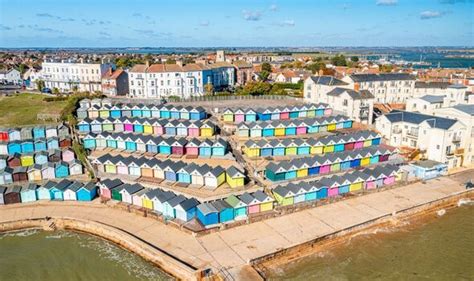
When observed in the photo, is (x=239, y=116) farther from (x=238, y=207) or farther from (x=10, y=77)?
(x=10, y=77)

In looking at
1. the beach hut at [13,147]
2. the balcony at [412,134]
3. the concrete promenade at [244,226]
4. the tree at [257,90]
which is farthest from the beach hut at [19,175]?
the balcony at [412,134]

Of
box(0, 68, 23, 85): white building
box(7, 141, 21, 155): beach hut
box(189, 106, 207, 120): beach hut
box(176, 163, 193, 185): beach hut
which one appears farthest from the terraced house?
box(0, 68, 23, 85): white building

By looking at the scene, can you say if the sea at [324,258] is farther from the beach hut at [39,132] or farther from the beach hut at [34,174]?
the beach hut at [39,132]

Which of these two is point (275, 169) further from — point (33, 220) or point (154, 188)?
point (33, 220)

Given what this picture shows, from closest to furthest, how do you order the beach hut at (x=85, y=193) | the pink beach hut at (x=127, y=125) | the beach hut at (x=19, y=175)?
the beach hut at (x=85, y=193) < the beach hut at (x=19, y=175) < the pink beach hut at (x=127, y=125)

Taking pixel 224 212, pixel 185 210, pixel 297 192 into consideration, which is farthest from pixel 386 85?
pixel 185 210
